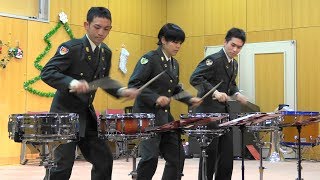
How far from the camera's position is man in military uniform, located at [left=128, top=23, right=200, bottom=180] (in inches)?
166

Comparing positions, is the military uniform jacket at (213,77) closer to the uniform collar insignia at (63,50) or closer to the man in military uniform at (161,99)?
the man in military uniform at (161,99)

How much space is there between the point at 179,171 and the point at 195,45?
803 centimetres

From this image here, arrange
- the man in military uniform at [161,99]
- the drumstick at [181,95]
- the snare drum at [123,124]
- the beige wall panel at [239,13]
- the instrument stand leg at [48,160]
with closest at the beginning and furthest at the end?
the instrument stand leg at [48,160] → the snare drum at [123,124] → the man in military uniform at [161,99] → the drumstick at [181,95] → the beige wall panel at [239,13]

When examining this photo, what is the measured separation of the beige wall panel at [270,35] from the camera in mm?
10781

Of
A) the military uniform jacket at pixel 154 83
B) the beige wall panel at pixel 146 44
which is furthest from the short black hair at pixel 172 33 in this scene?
the beige wall panel at pixel 146 44

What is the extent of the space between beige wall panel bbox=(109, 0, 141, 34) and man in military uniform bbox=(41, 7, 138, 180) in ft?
24.5

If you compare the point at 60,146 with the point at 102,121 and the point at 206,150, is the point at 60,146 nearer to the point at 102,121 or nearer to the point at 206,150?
the point at 102,121

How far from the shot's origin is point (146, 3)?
12148mm

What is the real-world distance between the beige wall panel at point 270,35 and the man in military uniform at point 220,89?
607cm

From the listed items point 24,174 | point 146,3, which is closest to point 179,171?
point 24,174

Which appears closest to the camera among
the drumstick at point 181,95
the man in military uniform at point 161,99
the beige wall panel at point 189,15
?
the man in military uniform at point 161,99

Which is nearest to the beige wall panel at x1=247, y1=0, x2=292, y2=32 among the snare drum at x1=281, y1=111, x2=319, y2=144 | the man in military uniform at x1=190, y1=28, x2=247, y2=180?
the snare drum at x1=281, y1=111, x2=319, y2=144

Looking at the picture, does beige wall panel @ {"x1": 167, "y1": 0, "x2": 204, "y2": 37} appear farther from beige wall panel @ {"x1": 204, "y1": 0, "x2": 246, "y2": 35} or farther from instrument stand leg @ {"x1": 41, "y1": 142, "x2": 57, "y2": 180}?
instrument stand leg @ {"x1": 41, "y1": 142, "x2": 57, "y2": 180}

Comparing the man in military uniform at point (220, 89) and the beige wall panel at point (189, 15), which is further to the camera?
the beige wall panel at point (189, 15)
